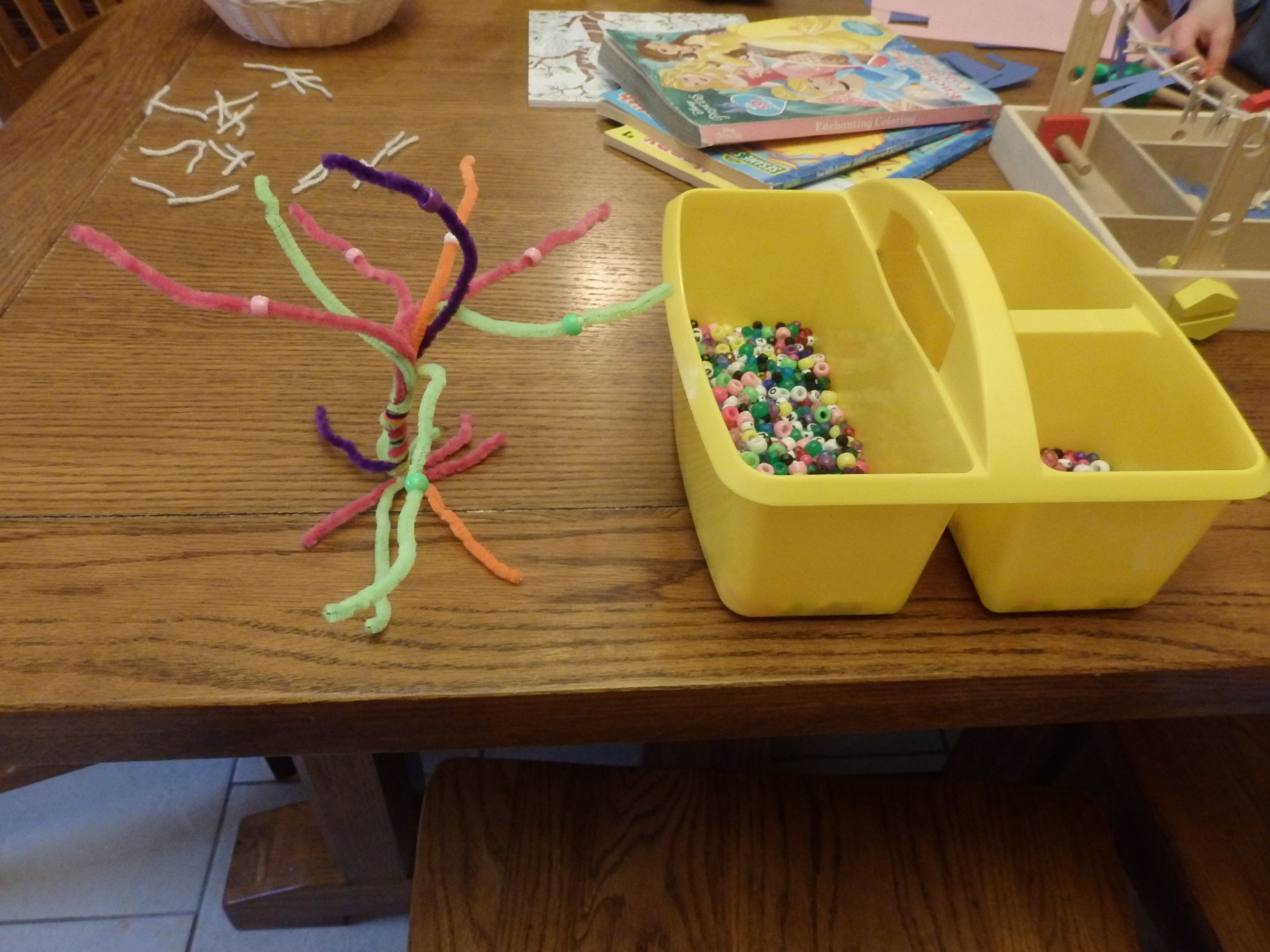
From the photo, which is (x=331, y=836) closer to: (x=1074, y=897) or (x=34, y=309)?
(x=34, y=309)

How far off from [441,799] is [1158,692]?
45 cm

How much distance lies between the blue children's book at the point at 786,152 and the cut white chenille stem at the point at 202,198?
351mm

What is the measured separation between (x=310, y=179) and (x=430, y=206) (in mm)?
427

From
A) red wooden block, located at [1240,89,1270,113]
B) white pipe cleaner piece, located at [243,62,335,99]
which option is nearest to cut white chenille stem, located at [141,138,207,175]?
white pipe cleaner piece, located at [243,62,335,99]

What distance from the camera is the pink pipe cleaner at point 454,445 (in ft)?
1.60

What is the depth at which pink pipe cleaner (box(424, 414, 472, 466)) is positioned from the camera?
19.2 inches

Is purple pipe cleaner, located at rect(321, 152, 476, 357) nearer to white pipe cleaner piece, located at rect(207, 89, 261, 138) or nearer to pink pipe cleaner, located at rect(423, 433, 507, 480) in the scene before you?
pink pipe cleaner, located at rect(423, 433, 507, 480)

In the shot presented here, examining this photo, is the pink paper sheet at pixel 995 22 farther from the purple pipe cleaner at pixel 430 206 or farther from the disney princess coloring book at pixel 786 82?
the purple pipe cleaner at pixel 430 206

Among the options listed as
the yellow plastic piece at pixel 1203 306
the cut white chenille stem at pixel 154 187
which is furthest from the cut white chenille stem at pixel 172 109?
the yellow plastic piece at pixel 1203 306

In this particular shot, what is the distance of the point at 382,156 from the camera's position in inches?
29.8

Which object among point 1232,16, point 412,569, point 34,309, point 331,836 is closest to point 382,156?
point 34,309

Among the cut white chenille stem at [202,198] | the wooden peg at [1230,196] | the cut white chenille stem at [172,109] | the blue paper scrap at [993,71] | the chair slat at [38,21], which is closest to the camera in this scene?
the wooden peg at [1230,196]

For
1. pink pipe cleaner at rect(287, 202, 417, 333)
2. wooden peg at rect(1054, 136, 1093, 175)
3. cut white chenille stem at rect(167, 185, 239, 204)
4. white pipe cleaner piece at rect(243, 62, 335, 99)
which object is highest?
pink pipe cleaner at rect(287, 202, 417, 333)

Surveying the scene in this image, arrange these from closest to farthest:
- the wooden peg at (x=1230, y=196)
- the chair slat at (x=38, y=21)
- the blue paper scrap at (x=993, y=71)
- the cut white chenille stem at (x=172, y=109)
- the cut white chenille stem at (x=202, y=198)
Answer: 1. the wooden peg at (x=1230, y=196)
2. the cut white chenille stem at (x=202, y=198)
3. the cut white chenille stem at (x=172, y=109)
4. the blue paper scrap at (x=993, y=71)
5. the chair slat at (x=38, y=21)
